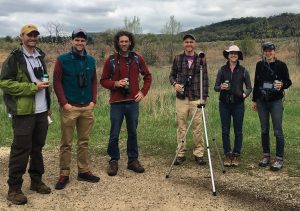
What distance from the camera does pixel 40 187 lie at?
5434 millimetres

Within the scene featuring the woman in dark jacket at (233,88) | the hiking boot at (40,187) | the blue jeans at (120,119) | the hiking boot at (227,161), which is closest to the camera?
the hiking boot at (40,187)

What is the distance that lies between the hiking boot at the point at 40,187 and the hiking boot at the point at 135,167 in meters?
1.48

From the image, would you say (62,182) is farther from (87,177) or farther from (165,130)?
(165,130)

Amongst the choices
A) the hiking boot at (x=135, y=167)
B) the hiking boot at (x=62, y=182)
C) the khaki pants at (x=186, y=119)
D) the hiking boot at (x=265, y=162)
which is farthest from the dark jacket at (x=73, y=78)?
the hiking boot at (x=265, y=162)

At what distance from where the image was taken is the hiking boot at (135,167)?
6.35 m

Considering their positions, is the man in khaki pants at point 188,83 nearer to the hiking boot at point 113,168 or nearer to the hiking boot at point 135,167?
the hiking boot at point 135,167

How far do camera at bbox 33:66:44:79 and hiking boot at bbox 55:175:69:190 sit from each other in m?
1.55

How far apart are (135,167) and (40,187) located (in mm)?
1578

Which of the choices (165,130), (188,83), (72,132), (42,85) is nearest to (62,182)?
(72,132)

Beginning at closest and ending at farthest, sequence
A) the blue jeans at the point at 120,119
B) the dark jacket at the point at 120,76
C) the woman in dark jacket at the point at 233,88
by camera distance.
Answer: the dark jacket at the point at 120,76 < the blue jeans at the point at 120,119 < the woman in dark jacket at the point at 233,88

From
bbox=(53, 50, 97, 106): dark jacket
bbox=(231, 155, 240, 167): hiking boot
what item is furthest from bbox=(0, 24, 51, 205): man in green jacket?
bbox=(231, 155, 240, 167): hiking boot

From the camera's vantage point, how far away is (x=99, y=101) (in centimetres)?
1287

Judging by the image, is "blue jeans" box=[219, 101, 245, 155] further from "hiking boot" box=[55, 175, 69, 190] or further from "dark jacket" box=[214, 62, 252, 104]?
"hiking boot" box=[55, 175, 69, 190]

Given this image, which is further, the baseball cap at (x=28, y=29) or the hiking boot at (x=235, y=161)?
the hiking boot at (x=235, y=161)
